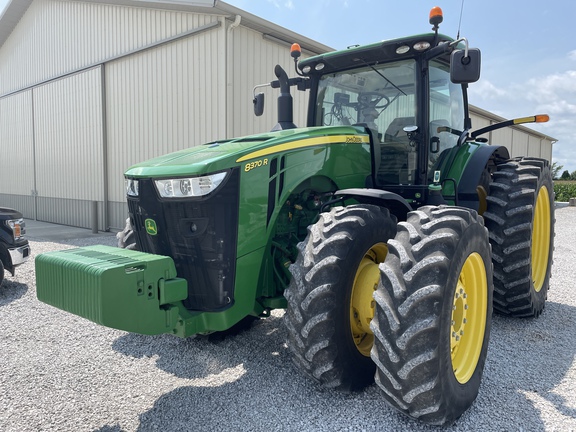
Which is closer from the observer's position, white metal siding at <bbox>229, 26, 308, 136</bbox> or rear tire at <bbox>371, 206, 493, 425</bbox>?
rear tire at <bbox>371, 206, 493, 425</bbox>

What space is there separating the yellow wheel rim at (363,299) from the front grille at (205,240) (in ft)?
2.60

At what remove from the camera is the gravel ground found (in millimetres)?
2729

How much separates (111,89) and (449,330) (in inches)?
430

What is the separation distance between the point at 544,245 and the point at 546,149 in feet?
98.2

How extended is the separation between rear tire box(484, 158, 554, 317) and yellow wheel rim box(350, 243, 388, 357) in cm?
158

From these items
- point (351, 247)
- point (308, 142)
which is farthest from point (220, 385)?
point (308, 142)

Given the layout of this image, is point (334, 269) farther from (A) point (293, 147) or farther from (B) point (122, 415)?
(B) point (122, 415)

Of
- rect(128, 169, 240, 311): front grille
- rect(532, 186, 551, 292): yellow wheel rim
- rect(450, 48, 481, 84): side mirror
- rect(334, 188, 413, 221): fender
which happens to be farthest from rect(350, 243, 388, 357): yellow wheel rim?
rect(532, 186, 551, 292): yellow wheel rim

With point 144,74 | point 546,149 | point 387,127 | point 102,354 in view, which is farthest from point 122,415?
point 546,149

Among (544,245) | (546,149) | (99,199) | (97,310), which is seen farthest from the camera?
(546,149)

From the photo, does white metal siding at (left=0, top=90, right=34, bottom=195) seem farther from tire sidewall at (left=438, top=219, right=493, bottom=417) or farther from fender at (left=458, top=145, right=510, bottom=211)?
tire sidewall at (left=438, top=219, right=493, bottom=417)

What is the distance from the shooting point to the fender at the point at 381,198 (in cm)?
308

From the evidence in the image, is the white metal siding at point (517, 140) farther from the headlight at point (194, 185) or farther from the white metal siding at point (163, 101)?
the headlight at point (194, 185)

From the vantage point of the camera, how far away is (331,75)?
4.38 metres
